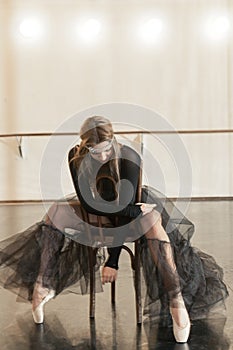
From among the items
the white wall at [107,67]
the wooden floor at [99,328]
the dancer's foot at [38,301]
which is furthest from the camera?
the white wall at [107,67]

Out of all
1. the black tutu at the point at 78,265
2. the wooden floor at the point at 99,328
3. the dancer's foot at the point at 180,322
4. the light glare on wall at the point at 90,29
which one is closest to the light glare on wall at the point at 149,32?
the light glare on wall at the point at 90,29

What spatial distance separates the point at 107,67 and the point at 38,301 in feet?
13.8

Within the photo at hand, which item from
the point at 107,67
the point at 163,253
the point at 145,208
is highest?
the point at 107,67

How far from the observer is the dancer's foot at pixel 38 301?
2.19 metres

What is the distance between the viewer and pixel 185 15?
606 centimetres

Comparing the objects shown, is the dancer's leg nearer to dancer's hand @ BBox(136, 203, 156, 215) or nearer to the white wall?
dancer's hand @ BBox(136, 203, 156, 215)

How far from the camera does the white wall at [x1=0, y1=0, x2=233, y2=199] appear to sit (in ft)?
19.9

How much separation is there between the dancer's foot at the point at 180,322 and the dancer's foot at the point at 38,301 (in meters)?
0.48

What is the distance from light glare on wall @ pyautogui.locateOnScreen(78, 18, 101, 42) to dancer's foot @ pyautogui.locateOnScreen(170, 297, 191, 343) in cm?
447

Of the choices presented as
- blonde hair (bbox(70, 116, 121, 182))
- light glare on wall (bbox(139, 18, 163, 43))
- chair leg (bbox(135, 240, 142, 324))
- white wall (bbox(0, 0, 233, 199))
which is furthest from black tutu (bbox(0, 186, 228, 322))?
light glare on wall (bbox(139, 18, 163, 43))

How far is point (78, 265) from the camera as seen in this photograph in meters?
2.27

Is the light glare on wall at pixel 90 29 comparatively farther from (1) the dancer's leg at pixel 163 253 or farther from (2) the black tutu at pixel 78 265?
(1) the dancer's leg at pixel 163 253

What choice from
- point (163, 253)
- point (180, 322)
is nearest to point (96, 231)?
point (163, 253)

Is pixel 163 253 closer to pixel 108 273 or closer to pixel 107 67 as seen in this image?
pixel 108 273
